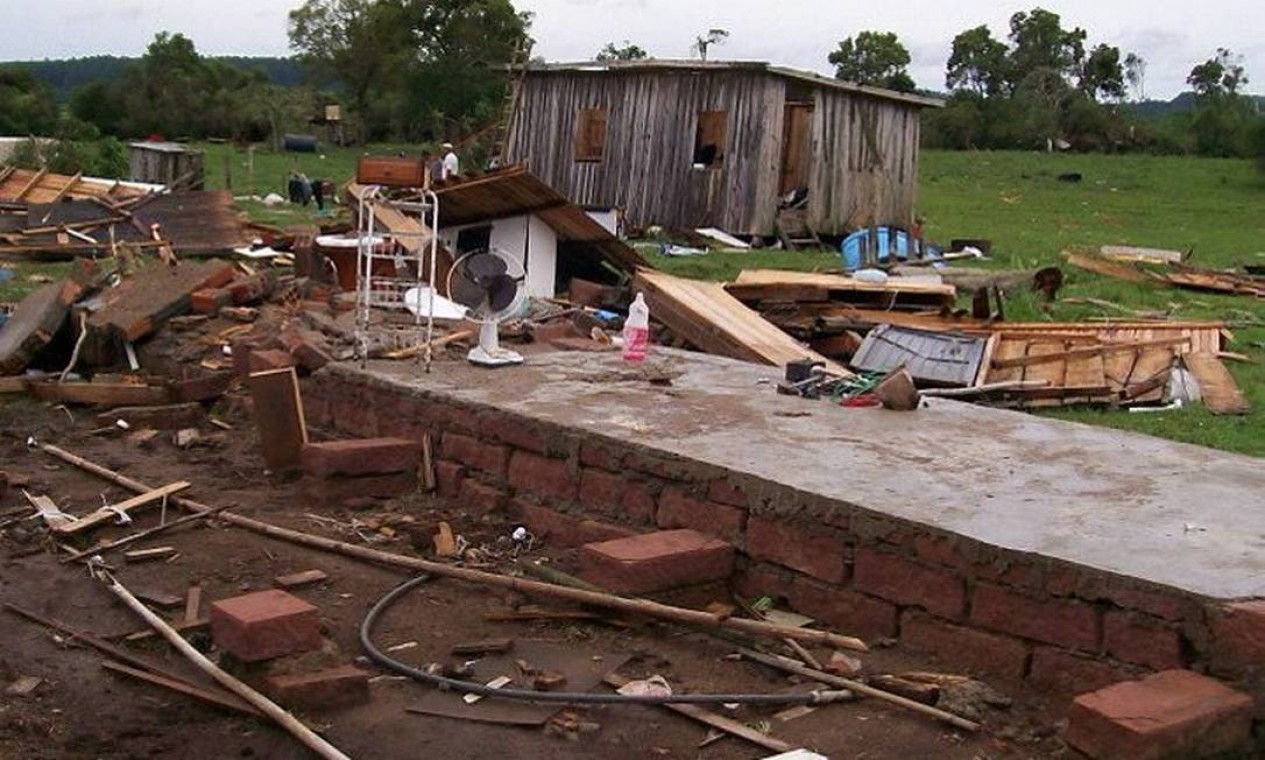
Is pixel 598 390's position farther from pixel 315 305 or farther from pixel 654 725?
pixel 315 305

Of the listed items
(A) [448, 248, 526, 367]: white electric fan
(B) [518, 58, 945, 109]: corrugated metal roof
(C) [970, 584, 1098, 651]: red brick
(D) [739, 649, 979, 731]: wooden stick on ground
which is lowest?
(D) [739, 649, 979, 731]: wooden stick on ground

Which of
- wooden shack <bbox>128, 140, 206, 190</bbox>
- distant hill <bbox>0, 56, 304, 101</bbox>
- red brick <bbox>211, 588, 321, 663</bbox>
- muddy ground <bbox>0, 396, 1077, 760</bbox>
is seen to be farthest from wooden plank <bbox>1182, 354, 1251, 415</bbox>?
distant hill <bbox>0, 56, 304, 101</bbox>

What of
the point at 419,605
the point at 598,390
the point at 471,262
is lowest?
the point at 419,605

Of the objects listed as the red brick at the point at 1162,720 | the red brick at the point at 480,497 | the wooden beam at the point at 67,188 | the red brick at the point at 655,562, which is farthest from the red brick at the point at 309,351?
the wooden beam at the point at 67,188

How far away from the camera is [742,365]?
27.0 feet

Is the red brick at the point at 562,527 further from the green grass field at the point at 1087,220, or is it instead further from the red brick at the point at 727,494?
the green grass field at the point at 1087,220

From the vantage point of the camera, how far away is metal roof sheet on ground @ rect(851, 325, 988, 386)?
33.3 feet

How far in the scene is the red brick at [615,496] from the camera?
5.72 metres

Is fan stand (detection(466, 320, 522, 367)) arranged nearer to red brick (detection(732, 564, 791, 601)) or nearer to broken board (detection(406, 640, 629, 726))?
red brick (detection(732, 564, 791, 601))

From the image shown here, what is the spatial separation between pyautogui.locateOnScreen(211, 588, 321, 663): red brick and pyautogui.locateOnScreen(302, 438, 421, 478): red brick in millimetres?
1908

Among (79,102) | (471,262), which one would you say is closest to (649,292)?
(471,262)

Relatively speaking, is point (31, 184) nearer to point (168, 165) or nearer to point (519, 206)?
point (168, 165)

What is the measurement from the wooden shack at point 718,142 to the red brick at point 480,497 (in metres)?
16.3

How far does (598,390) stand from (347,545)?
5.45 feet
